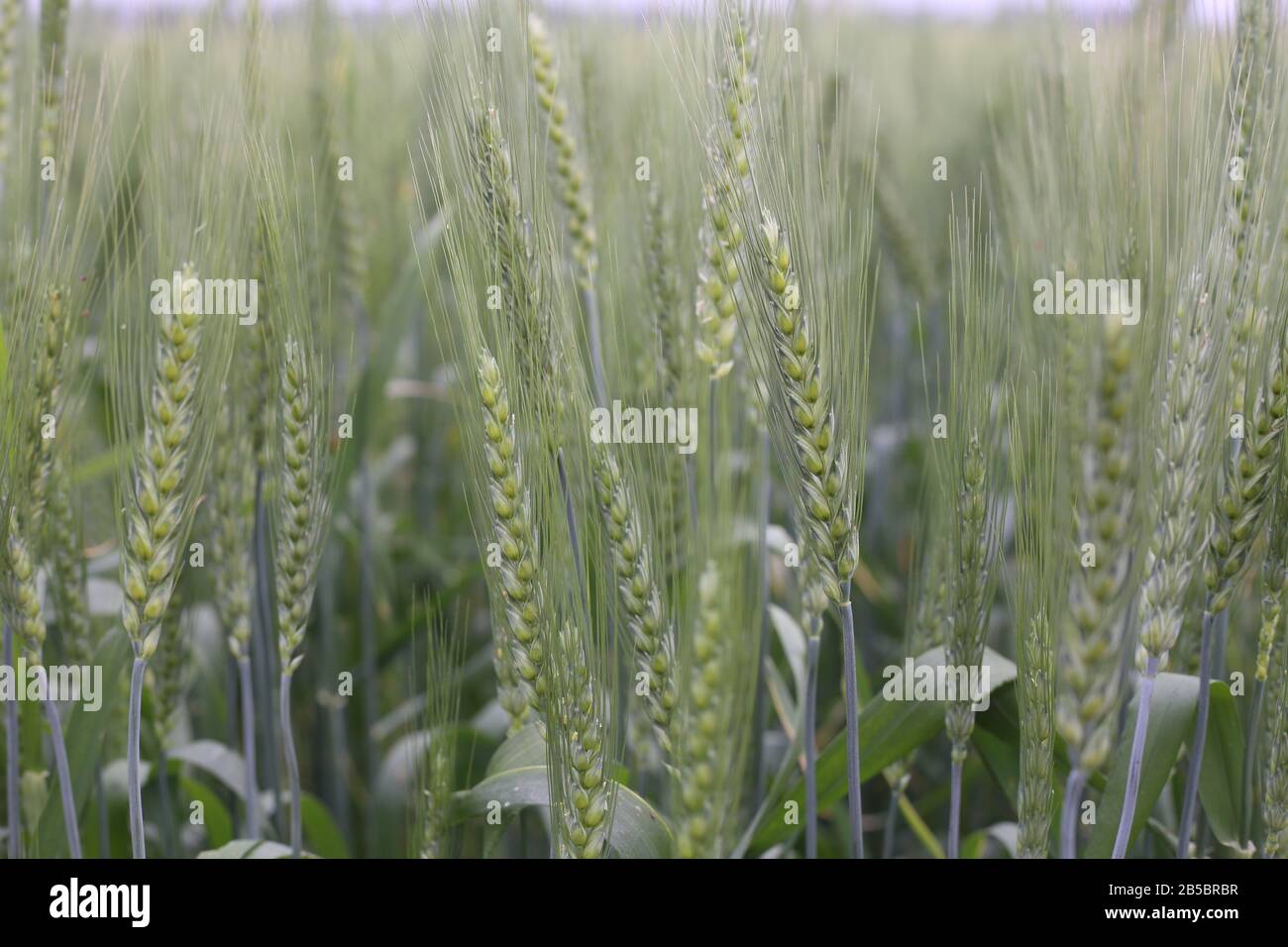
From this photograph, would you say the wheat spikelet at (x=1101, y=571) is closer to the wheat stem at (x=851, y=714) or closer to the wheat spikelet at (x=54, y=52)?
the wheat stem at (x=851, y=714)

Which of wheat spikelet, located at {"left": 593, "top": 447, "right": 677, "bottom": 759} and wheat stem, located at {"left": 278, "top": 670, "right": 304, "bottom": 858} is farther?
wheat stem, located at {"left": 278, "top": 670, "right": 304, "bottom": 858}

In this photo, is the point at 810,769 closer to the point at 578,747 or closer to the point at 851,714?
the point at 851,714

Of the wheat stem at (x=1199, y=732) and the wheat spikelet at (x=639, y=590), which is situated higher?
the wheat spikelet at (x=639, y=590)

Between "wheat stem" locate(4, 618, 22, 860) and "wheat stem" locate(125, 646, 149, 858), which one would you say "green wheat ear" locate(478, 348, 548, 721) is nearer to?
"wheat stem" locate(125, 646, 149, 858)

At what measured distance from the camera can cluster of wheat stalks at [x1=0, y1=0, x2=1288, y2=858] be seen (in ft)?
3.08

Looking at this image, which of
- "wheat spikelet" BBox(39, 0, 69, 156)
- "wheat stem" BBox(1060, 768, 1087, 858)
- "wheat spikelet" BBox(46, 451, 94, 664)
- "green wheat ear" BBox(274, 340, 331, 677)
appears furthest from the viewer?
"wheat spikelet" BBox(39, 0, 69, 156)

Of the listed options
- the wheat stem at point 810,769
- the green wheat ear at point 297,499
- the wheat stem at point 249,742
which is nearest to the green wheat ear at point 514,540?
the green wheat ear at point 297,499

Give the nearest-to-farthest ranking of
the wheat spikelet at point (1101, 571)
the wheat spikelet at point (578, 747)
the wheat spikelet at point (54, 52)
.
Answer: the wheat spikelet at point (1101, 571) → the wheat spikelet at point (578, 747) → the wheat spikelet at point (54, 52)

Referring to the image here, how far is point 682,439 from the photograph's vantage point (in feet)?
3.87

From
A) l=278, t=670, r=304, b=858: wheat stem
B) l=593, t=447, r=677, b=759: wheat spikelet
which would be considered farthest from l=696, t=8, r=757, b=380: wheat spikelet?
l=278, t=670, r=304, b=858: wheat stem

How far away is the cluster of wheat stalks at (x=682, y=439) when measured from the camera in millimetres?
939

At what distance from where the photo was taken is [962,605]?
104cm
